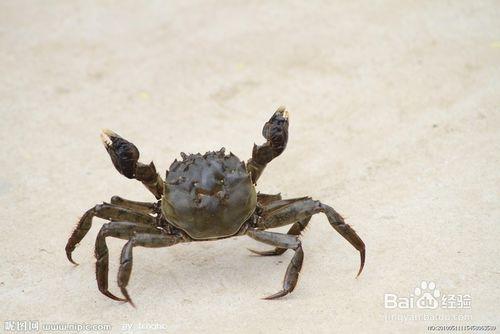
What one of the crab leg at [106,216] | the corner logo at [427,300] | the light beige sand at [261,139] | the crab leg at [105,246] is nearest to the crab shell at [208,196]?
the crab leg at [106,216]

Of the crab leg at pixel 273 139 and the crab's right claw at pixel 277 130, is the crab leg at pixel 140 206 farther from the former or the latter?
the crab's right claw at pixel 277 130

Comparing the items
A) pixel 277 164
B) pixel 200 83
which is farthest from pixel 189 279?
pixel 200 83

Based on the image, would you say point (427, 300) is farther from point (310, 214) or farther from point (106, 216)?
point (106, 216)

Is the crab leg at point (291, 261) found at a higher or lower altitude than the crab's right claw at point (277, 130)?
lower

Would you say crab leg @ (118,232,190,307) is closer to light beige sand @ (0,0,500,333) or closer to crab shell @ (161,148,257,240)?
crab shell @ (161,148,257,240)

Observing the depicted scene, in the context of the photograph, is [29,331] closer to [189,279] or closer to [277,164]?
[189,279]
